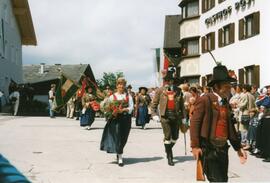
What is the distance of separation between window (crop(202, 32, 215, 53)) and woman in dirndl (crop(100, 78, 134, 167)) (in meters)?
27.1

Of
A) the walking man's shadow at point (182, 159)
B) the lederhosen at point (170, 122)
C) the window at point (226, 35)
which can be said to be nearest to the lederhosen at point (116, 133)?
the lederhosen at point (170, 122)

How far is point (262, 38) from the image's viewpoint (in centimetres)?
2788

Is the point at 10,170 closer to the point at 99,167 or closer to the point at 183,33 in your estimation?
the point at 99,167

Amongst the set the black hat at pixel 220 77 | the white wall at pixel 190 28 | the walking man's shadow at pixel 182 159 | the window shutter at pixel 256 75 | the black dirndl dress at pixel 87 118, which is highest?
the white wall at pixel 190 28

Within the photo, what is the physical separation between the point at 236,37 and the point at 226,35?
241 cm

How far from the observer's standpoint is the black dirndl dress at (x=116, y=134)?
11.0m

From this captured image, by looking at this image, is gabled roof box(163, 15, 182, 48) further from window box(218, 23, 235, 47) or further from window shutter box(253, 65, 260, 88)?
window shutter box(253, 65, 260, 88)

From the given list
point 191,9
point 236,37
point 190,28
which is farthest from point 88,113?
point 191,9

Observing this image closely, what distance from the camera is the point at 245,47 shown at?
101 ft

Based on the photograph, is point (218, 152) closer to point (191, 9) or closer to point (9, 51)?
point (191, 9)

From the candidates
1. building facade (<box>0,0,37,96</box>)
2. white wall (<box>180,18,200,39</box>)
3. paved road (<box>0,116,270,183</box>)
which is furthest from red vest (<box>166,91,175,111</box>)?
white wall (<box>180,18,200,39</box>)

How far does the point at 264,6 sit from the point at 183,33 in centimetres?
1629

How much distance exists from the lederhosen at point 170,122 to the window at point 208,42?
26769mm

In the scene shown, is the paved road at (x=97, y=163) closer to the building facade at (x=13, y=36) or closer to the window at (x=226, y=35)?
the window at (x=226, y=35)
